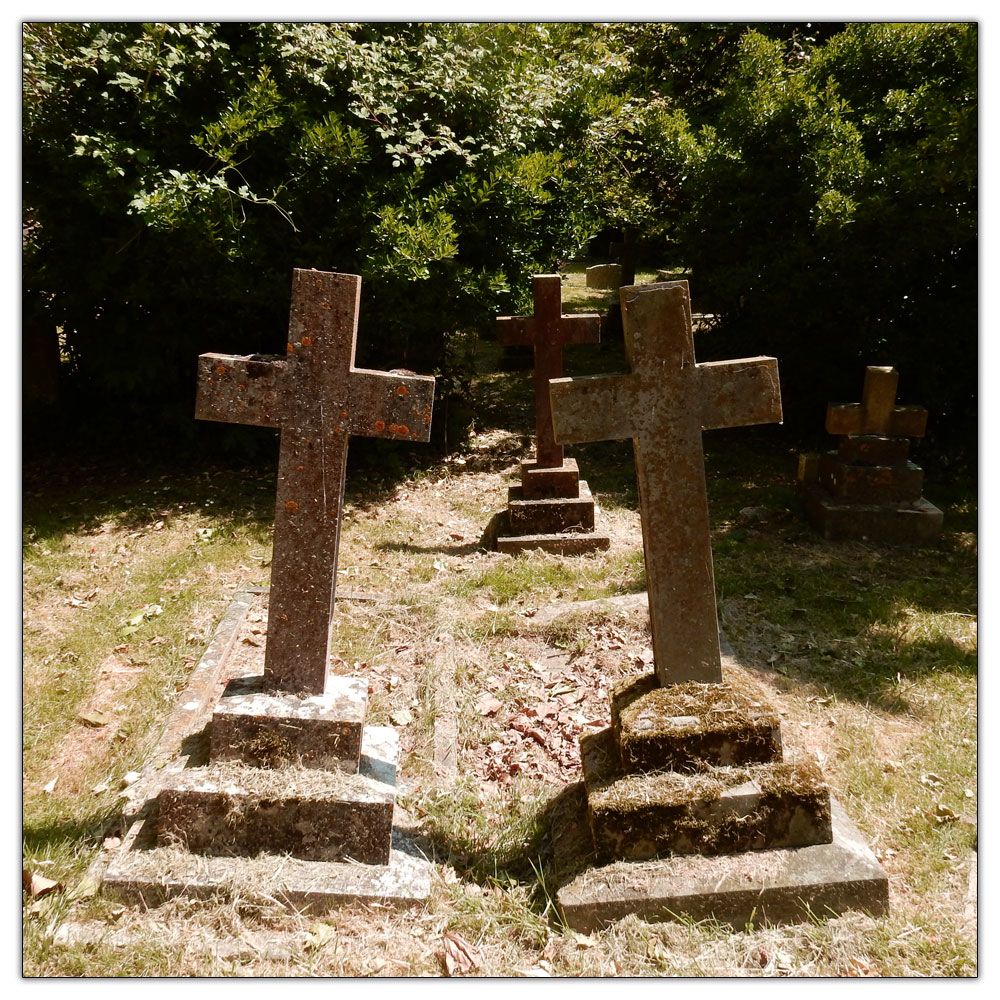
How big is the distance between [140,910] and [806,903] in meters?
2.47

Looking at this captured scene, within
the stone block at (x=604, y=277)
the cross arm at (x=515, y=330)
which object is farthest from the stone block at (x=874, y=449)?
the stone block at (x=604, y=277)

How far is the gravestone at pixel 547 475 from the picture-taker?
7.21m

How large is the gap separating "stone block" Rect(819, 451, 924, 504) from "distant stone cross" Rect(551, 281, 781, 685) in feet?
13.9

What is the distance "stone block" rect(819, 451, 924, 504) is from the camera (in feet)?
24.2

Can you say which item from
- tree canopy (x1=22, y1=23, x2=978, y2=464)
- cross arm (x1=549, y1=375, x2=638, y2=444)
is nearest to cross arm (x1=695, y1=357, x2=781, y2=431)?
cross arm (x1=549, y1=375, x2=638, y2=444)

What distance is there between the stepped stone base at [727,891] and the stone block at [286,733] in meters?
1.02

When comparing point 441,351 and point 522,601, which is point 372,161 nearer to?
point 441,351

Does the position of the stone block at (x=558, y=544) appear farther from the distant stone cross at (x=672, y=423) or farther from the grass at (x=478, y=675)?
the distant stone cross at (x=672, y=423)

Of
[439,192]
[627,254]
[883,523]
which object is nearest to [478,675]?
[883,523]

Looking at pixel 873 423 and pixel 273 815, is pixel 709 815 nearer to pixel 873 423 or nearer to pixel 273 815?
pixel 273 815

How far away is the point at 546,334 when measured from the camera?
7.26m

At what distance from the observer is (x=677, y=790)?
3414 mm

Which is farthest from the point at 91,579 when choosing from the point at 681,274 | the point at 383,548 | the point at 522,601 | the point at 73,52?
the point at 681,274

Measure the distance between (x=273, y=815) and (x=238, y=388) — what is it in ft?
5.51
